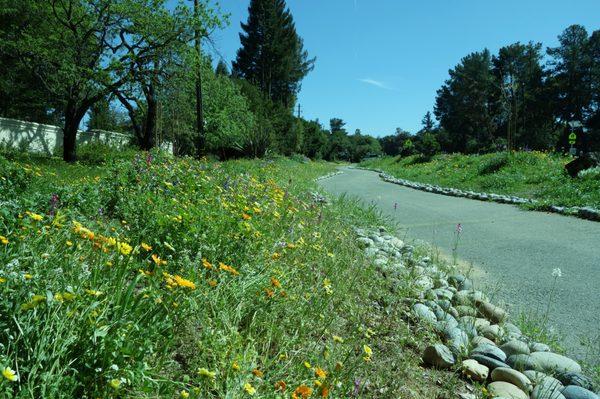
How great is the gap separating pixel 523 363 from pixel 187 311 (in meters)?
2.10

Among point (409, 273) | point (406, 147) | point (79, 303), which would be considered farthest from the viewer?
point (406, 147)

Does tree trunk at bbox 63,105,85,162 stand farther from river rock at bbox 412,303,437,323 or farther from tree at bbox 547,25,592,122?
tree at bbox 547,25,592,122

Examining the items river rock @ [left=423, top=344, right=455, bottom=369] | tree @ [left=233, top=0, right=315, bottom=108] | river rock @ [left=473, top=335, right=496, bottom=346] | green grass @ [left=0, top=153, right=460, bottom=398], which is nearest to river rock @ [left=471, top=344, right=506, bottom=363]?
river rock @ [left=473, top=335, right=496, bottom=346]

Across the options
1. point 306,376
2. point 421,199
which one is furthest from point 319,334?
point 421,199

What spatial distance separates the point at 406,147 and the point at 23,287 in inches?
1631

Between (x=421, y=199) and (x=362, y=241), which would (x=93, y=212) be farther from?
(x=421, y=199)

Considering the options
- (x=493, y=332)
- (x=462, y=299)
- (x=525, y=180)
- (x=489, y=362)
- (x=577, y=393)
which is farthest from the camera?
(x=525, y=180)

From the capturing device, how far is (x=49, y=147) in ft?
83.8

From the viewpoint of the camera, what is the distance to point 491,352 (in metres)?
2.83

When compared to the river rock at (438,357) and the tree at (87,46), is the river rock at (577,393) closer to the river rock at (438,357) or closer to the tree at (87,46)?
the river rock at (438,357)

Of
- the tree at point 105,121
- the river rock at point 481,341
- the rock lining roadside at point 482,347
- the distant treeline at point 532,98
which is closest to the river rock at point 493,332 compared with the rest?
the rock lining roadside at point 482,347

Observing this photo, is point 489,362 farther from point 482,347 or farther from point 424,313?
point 424,313

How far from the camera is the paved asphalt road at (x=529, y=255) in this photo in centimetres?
366

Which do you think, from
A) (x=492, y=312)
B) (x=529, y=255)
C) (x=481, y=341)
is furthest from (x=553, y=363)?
(x=529, y=255)
